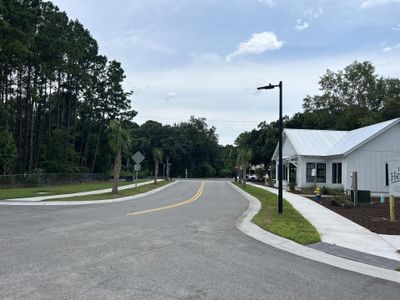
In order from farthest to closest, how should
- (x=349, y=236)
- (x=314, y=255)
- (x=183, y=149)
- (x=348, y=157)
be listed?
1. (x=183, y=149)
2. (x=348, y=157)
3. (x=349, y=236)
4. (x=314, y=255)

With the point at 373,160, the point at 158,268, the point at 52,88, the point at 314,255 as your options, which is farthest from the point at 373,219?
the point at 52,88

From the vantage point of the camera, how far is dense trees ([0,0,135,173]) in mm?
37406

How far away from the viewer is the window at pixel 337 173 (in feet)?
101

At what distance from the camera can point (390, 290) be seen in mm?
6352

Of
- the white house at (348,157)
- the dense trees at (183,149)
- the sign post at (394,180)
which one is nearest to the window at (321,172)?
the white house at (348,157)

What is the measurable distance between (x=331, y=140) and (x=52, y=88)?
37.2 meters

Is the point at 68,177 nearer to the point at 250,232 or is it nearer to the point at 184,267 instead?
the point at 250,232

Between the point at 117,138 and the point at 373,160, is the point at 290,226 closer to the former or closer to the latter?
the point at 117,138

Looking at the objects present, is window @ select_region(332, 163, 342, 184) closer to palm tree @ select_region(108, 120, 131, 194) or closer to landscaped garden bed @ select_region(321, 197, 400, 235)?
landscaped garden bed @ select_region(321, 197, 400, 235)

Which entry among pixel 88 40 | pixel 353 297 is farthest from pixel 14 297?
pixel 88 40

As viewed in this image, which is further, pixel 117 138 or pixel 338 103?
pixel 338 103

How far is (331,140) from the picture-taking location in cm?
3634

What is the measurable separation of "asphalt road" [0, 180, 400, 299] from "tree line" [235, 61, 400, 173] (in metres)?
47.6

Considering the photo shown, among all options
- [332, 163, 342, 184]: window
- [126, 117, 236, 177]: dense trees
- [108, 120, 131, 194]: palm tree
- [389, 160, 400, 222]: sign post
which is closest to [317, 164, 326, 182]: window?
[332, 163, 342, 184]: window
